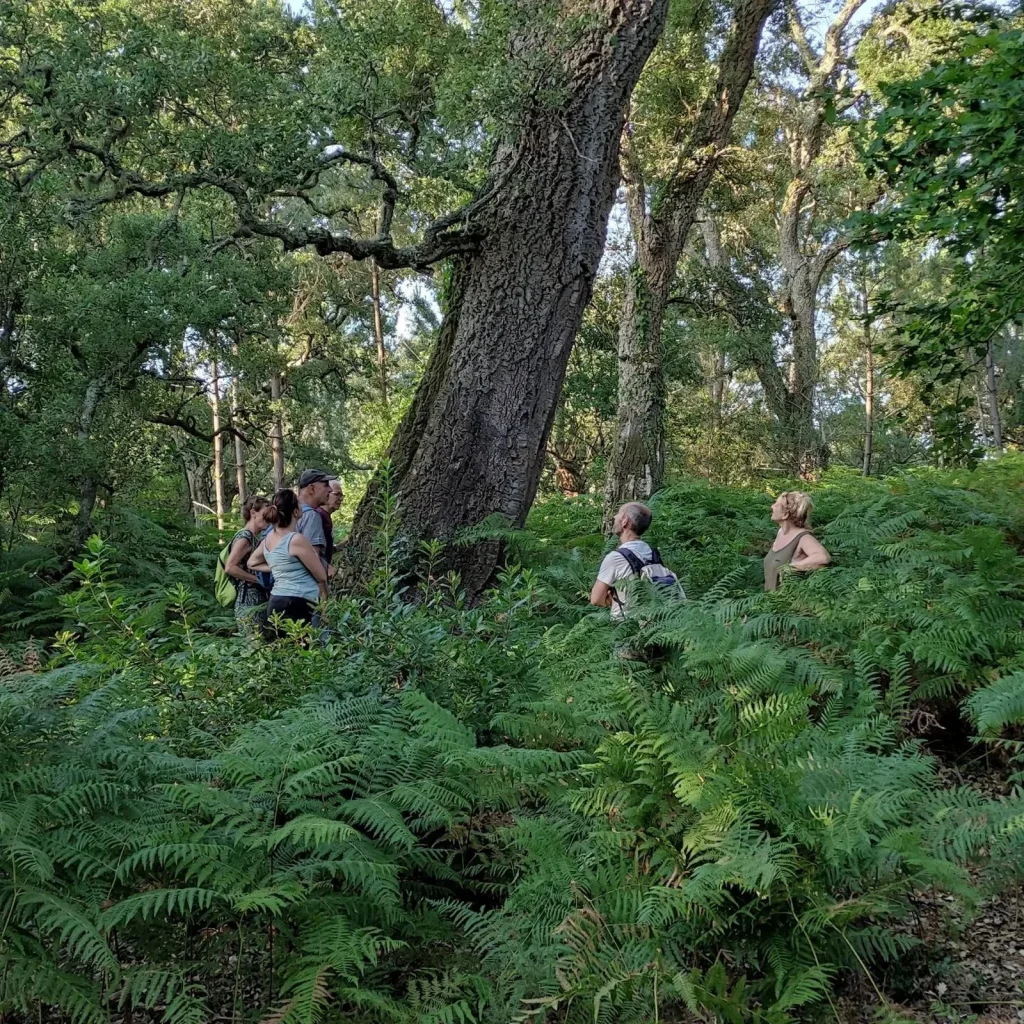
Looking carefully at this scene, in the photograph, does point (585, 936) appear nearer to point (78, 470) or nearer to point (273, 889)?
point (273, 889)

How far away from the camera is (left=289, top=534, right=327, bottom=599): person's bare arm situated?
5188mm

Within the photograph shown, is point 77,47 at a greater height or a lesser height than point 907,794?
greater

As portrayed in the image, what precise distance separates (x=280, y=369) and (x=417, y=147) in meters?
11.2

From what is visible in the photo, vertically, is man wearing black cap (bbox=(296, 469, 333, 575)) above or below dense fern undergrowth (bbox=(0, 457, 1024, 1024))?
above

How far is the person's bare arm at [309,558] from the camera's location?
204 inches

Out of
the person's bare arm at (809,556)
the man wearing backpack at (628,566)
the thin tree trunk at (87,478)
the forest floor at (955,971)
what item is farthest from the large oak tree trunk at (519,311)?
the thin tree trunk at (87,478)

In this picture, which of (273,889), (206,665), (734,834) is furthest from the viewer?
(206,665)

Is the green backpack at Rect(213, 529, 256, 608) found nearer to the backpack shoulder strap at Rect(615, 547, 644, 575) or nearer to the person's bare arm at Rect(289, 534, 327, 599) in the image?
the person's bare arm at Rect(289, 534, 327, 599)

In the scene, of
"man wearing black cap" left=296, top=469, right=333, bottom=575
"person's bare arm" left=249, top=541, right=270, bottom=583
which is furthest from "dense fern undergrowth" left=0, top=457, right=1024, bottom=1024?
"person's bare arm" left=249, top=541, right=270, bottom=583

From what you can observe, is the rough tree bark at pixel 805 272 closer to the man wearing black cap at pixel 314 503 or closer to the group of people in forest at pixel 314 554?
the group of people in forest at pixel 314 554

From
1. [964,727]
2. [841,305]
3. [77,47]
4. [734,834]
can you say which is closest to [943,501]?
[964,727]

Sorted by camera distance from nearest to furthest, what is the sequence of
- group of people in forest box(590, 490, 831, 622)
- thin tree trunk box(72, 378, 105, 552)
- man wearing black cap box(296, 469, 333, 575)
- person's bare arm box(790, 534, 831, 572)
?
group of people in forest box(590, 490, 831, 622) < person's bare arm box(790, 534, 831, 572) < man wearing black cap box(296, 469, 333, 575) < thin tree trunk box(72, 378, 105, 552)

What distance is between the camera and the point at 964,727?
12.1 feet

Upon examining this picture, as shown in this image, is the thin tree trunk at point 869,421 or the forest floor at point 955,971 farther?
the thin tree trunk at point 869,421
